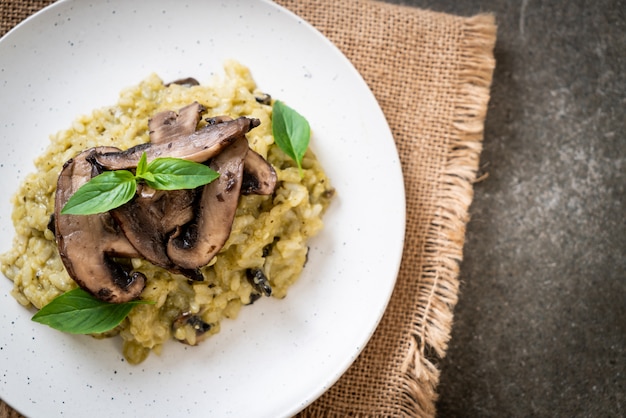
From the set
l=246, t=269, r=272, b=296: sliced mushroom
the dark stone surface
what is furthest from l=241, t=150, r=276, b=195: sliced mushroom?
the dark stone surface

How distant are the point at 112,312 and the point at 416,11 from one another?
8.22ft

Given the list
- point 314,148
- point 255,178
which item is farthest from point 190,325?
point 314,148

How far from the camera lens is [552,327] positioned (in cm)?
404

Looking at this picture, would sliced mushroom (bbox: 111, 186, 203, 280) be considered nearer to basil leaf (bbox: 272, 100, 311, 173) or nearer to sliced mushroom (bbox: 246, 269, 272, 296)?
sliced mushroom (bbox: 246, 269, 272, 296)

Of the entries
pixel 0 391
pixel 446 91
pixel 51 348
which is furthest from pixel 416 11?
pixel 0 391

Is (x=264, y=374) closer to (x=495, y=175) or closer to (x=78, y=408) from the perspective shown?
(x=78, y=408)

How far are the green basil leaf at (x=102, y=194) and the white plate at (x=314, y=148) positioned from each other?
0.82 meters

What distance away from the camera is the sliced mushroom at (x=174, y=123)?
311cm

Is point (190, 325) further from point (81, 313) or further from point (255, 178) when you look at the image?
point (255, 178)

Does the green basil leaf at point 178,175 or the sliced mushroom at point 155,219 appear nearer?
Answer: the green basil leaf at point 178,175

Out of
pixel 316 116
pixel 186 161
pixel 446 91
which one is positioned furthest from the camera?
pixel 446 91

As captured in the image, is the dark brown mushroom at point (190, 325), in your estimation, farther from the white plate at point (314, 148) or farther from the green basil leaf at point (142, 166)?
the green basil leaf at point (142, 166)

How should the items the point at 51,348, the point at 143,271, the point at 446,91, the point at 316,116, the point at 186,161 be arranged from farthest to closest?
the point at 446,91
the point at 316,116
the point at 51,348
the point at 143,271
the point at 186,161

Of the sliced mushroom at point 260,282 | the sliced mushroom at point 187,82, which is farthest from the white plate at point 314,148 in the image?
the sliced mushroom at point 260,282
